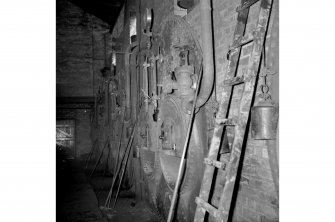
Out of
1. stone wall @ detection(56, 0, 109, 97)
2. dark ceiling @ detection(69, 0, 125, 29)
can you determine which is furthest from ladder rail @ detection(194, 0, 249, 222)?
stone wall @ detection(56, 0, 109, 97)

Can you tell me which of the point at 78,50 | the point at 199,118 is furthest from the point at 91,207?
the point at 78,50

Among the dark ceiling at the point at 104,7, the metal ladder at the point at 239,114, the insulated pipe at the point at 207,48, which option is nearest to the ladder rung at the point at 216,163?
the metal ladder at the point at 239,114

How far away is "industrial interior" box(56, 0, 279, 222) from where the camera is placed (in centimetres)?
255

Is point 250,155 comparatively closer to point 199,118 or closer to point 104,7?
point 199,118

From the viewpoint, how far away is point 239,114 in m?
2.54

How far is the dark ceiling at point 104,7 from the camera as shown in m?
10.5

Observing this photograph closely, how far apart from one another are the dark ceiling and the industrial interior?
177 centimetres

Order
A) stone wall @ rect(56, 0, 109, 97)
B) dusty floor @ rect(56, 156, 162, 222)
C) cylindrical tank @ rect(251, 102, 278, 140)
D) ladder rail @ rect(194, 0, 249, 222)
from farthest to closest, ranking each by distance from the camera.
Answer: stone wall @ rect(56, 0, 109, 97) < dusty floor @ rect(56, 156, 162, 222) < ladder rail @ rect(194, 0, 249, 222) < cylindrical tank @ rect(251, 102, 278, 140)

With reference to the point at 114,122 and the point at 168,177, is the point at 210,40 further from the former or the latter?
the point at 114,122

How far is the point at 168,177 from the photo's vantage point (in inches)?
163

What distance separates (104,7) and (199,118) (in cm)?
1000

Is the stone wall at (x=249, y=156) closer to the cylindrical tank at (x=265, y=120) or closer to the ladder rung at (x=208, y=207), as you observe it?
the cylindrical tank at (x=265, y=120)

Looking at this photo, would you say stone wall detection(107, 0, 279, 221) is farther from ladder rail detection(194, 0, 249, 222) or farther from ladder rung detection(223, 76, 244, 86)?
ladder rung detection(223, 76, 244, 86)
